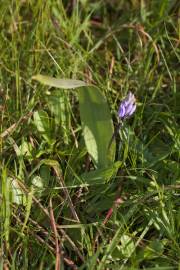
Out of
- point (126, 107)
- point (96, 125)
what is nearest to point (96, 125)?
point (96, 125)

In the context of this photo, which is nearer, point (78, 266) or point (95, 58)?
point (78, 266)

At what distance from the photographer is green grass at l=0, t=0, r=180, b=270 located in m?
1.23

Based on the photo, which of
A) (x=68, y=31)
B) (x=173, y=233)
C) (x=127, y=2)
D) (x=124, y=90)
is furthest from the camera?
(x=127, y=2)

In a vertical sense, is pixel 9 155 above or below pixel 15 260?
above

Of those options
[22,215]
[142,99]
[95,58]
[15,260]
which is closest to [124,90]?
[142,99]

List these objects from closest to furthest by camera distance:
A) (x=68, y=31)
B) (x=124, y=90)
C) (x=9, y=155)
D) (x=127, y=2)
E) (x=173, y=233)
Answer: (x=173, y=233) < (x=9, y=155) < (x=124, y=90) < (x=68, y=31) < (x=127, y=2)

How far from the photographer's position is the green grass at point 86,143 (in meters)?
1.23

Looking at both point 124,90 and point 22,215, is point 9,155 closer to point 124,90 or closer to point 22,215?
point 22,215

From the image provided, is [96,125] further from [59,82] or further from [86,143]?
[59,82]

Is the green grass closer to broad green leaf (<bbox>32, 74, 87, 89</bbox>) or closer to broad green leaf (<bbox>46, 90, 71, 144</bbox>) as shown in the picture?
broad green leaf (<bbox>46, 90, 71, 144</bbox>)

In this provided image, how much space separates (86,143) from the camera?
141 centimetres

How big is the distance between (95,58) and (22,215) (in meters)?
0.59

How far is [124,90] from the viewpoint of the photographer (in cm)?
158

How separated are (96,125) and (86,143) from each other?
0.05 meters
